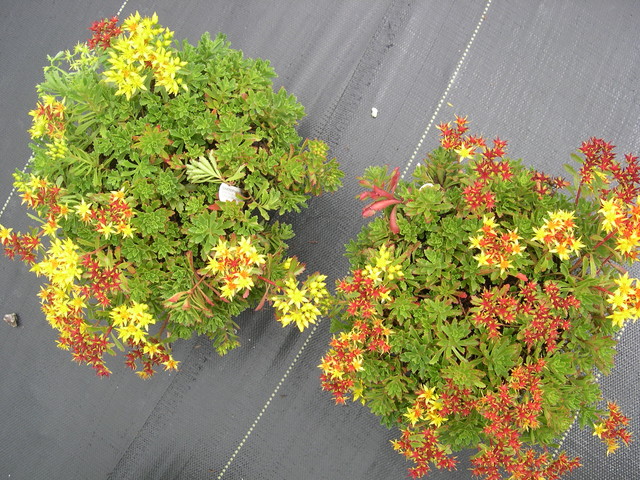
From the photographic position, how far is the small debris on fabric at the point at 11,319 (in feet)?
10.3

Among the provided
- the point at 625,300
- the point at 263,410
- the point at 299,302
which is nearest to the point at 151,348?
the point at 299,302

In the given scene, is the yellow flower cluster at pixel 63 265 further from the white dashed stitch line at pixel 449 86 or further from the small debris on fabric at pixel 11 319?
the white dashed stitch line at pixel 449 86

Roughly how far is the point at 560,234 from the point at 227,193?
141cm

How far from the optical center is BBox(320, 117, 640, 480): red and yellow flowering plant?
1.79m

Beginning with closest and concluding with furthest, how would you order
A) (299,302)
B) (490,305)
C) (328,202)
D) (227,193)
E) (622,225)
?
1. (622,225)
2. (490,305)
3. (299,302)
4. (227,193)
5. (328,202)

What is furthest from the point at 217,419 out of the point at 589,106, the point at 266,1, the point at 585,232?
the point at 589,106

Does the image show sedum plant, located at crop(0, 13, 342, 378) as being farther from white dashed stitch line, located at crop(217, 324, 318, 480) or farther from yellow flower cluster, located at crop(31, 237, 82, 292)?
white dashed stitch line, located at crop(217, 324, 318, 480)

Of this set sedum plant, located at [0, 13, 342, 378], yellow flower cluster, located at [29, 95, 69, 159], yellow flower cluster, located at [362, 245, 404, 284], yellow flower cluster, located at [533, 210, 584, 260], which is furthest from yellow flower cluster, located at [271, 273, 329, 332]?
yellow flower cluster, located at [29, 95, 69, 159]

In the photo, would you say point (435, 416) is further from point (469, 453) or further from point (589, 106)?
point (589, 106)

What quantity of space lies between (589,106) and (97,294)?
2.94m

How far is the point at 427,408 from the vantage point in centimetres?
189

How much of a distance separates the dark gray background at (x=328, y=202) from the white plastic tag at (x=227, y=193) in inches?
31.9

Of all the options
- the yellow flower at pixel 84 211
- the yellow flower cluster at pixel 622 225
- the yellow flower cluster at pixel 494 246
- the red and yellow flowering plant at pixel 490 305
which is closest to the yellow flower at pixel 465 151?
the red and yellow flowering plant at pixel 490 305

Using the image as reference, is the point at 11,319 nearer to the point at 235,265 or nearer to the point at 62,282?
the point at 62,282
